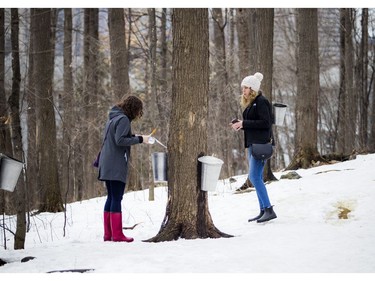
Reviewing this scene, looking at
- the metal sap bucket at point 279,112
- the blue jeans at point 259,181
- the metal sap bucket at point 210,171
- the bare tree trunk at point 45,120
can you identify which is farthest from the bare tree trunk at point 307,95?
the metal sap bucket at point 210,171

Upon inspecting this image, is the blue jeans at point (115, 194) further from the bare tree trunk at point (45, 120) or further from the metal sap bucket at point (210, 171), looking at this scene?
the bare tree trunk at point (45, 120)

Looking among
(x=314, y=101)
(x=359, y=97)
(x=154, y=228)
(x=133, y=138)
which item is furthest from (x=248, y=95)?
(x=359, y=97)

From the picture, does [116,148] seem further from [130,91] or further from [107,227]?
[130,91]

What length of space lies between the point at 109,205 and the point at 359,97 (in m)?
11.4

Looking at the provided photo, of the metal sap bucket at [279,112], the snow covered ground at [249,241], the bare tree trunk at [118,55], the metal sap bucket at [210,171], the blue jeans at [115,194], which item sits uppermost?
the bare tree trunk at [118,55]

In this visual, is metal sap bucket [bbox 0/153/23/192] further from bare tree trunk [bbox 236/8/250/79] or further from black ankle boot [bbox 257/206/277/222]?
bare tree trunk [bbox 236/8/250/79]

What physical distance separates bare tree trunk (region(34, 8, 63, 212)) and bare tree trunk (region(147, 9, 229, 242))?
4988 millimetres

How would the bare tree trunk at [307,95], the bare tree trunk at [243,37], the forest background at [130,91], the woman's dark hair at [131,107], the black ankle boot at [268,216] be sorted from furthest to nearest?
1. the bare tree trunk at [243,37]
2. the bare tree trunk at [307,95]
3. the forest background at [130,91]
4. the black ankle boot at [268,216]
5. the woman's dark hair at [131,107]

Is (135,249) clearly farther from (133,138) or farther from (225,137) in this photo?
(225,137)

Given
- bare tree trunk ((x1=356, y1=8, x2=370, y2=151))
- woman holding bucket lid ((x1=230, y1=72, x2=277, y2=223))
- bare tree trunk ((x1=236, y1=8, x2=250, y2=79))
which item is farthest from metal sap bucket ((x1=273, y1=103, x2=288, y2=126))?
bare tree trunk ((x1=356, y1=8, x2=370, y2=151))

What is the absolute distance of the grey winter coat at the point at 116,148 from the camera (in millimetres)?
5746

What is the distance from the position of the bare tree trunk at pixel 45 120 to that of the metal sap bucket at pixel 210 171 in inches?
207

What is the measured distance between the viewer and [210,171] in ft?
18.3

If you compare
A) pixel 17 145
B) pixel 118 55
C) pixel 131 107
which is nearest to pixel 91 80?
pixel 118 55
